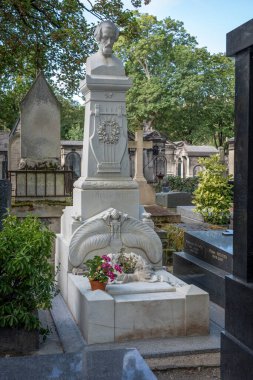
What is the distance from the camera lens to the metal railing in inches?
429

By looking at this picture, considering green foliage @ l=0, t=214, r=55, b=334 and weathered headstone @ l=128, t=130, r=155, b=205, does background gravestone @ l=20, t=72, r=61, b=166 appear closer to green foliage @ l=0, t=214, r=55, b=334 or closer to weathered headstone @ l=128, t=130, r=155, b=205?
weathered headstone @ l=128, t=130, r=155, b=205

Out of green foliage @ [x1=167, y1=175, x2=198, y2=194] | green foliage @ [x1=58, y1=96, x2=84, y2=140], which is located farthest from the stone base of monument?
green foliage @ [x1=58, y1=96, x2=84, y2=140]

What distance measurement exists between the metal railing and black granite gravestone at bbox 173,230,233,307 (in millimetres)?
4740

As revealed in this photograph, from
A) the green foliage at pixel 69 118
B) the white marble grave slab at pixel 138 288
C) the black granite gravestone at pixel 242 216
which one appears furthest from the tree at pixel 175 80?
the black granite gravestone at pixel 242 216

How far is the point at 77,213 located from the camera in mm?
6082

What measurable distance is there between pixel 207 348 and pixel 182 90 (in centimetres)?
2836

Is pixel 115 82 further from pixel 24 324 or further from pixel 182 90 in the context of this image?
pixel 182 90

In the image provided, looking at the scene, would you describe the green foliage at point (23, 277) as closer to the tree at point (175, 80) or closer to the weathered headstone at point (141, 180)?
the weathered headstone at point (141, 180)

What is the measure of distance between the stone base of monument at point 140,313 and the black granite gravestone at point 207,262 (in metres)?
1.19

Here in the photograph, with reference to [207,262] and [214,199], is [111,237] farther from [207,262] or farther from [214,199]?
[214,199]

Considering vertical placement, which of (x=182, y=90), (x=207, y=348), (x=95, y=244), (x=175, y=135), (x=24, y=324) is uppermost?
(x=182, y=90)

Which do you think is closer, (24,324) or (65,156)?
(24,324)

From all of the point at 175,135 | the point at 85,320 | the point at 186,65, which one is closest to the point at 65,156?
the point at 186,65

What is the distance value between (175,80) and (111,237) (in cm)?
2792
